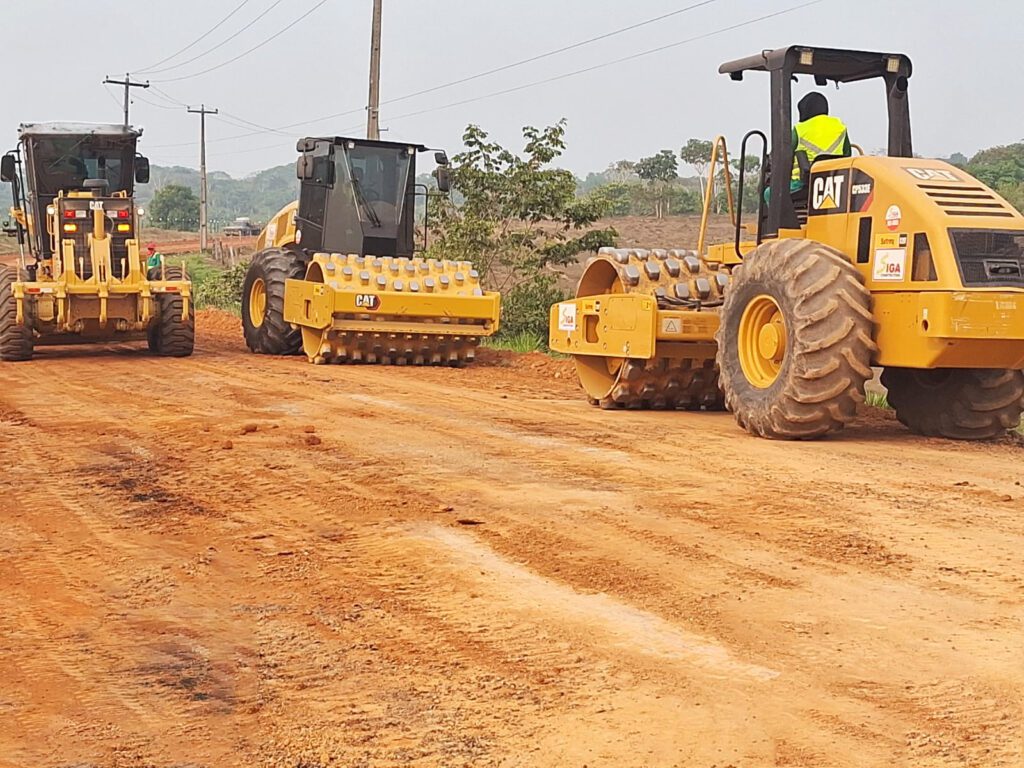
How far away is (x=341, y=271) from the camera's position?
1538 centimetres

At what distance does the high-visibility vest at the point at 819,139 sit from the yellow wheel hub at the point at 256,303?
9868mm

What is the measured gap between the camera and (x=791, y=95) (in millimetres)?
9602

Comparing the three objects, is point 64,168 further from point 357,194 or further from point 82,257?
point 357,194

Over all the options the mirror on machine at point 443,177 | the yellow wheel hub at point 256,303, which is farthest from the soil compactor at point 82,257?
the mirror on machine at point 443,177

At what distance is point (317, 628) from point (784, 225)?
20.0 feet

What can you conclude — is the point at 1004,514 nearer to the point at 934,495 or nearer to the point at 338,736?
the point at 934,495

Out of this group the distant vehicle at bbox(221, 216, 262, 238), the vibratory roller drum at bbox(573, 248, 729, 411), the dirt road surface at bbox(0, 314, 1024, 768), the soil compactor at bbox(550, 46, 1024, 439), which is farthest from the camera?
the distant vehicle at bbox(221, 216, 262, 238)

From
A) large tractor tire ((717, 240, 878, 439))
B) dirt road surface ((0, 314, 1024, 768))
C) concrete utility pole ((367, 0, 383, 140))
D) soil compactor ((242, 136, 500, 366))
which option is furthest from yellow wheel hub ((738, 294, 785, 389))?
concrete utility pole ((367, 0, 383, 140))

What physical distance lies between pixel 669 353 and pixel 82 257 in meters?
8.67

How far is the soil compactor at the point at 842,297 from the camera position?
8.30 m

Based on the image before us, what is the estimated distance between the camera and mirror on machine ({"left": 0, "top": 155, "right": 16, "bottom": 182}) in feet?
55.9

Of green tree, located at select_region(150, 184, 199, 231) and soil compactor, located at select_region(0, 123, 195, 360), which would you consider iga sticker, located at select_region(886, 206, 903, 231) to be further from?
green tree, located at select_region(150, 184, 199, 231)

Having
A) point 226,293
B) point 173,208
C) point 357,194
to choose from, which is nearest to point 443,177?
point 357,194

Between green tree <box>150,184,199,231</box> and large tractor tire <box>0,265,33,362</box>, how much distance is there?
89.3 meters
